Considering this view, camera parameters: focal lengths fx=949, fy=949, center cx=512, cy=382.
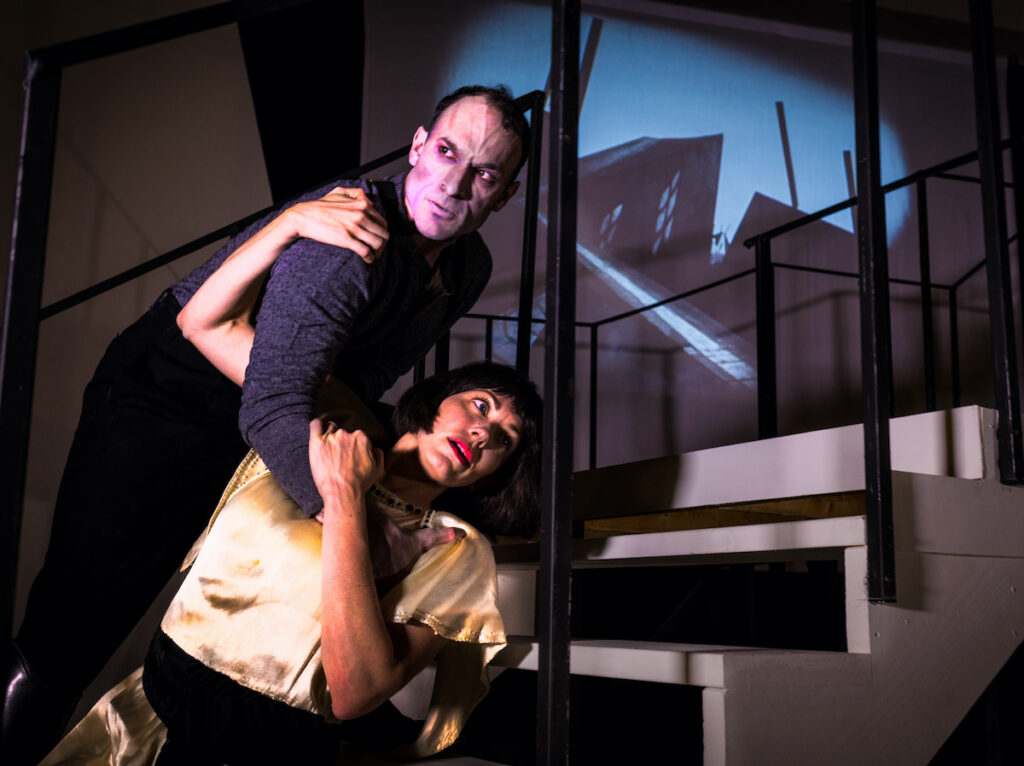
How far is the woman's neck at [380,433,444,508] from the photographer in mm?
1452

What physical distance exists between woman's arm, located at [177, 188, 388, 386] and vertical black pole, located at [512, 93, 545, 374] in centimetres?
64

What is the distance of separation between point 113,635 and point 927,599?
126 cm

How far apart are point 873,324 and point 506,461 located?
0.61 metres

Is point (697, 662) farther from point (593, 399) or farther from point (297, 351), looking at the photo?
point (593, 399)

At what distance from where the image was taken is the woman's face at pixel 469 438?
145cm

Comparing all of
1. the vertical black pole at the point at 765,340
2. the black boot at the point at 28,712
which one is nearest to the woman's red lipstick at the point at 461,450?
the black boot at the point at 28,712

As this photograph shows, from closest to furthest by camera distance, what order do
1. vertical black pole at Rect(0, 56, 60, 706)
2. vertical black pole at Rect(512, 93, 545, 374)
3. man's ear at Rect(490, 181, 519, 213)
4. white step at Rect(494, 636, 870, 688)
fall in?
vertical black pole at Rect(0, 56, 60, 706), white step at Rect(494, 636, 870, 688), man's ear at Rect(490, 181, 519, 213), vertical black pole at Rect(512, 93, 545, 374)

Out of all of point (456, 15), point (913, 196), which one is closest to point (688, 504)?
point (456, 15)

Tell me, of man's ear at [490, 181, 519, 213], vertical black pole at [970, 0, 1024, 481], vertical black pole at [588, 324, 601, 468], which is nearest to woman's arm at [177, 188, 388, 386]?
man's ear at [490, 181, 519, 213]

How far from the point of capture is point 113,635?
5.08 ft

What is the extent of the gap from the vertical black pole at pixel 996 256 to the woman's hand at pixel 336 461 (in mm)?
938

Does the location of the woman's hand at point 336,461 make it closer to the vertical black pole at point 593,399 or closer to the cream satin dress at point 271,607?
the cream satin dress at point 271,607

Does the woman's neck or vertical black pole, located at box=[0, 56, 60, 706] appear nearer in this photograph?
vertical black pole, located at box=[0, 56, 60, 706]

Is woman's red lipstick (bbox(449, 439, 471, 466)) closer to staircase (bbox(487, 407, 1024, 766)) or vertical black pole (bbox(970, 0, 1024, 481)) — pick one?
staircase (bbox(487, 407, 1024, 766))
